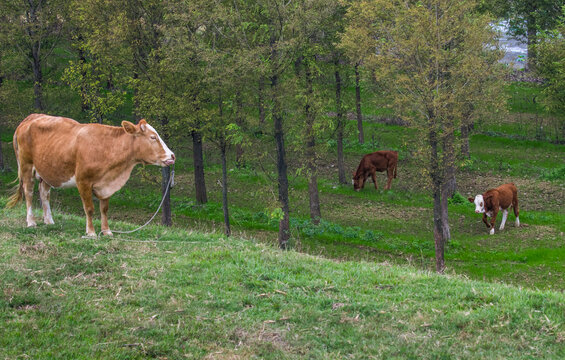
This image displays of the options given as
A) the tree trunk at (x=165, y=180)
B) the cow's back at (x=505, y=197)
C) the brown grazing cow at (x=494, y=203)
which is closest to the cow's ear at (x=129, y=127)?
the tree trunk at (x=165, y=180)

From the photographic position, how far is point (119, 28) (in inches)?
798

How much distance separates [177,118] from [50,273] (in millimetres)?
13021

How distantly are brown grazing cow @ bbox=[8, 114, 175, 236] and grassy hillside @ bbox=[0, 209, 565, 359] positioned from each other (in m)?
1.17

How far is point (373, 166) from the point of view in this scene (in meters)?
30.1

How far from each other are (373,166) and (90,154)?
20994 millimetres

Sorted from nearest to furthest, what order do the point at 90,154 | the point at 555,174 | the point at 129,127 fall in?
the point at 90,154
the point at 129,127
the point at 555,174

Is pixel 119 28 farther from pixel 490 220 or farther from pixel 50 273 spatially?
pixel 490 220

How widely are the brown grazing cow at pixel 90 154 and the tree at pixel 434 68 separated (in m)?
9.35

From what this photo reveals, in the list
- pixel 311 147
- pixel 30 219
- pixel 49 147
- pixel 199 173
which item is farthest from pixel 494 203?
pixel 30 219

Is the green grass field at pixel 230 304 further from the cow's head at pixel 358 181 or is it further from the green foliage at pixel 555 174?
the green foliage at pixel 555 174

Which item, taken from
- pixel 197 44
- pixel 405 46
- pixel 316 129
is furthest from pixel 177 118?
pixel 405 46

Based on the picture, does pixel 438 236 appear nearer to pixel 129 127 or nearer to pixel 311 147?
pixel 311 147

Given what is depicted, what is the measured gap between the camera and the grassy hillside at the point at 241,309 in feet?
22.5

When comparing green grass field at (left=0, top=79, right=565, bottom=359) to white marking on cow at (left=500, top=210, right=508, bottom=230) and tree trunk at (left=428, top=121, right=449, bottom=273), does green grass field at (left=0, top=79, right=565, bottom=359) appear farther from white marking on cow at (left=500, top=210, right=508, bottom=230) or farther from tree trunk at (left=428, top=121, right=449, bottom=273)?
white marking on cow at (left=500, top=210, right=508, bottom=230)
